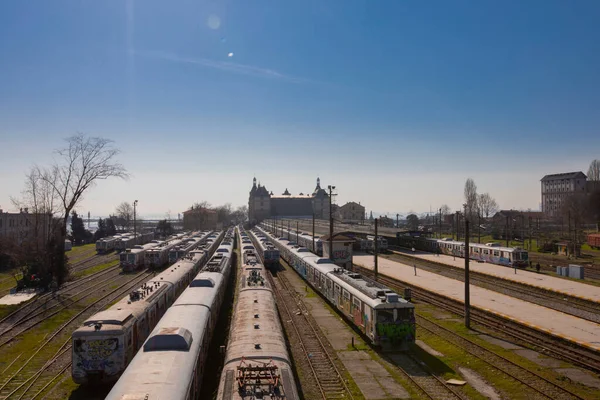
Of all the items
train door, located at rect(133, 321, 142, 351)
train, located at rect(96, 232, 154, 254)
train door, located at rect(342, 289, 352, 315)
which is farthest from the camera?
train, located at rect(96, 232, 154, 254)

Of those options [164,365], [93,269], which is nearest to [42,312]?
[164,365]

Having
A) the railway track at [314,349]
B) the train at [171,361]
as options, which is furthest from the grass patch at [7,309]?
the railway track at [314,349]

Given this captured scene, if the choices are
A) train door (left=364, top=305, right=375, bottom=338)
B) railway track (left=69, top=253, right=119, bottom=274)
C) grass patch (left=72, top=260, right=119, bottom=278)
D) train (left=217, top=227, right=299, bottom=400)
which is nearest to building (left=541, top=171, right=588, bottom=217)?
railway track (left=69, top=253, right=119, bottom=274)

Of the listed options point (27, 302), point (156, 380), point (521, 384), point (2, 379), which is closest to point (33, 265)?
point (27, 302)

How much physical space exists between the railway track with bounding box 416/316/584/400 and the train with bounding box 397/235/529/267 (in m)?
28.5

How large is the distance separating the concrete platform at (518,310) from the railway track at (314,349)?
11628 millimetres

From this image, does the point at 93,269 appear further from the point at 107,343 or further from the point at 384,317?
the point at 384,317

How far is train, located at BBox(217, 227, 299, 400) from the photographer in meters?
10.3

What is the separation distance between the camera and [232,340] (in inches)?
583

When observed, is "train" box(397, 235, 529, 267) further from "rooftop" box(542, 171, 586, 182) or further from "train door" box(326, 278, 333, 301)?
"rooftop" box(542, 171, 586, 182)

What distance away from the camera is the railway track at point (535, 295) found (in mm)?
27953

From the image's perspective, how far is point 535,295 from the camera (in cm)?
3325

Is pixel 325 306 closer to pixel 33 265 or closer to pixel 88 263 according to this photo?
pixel 33 265

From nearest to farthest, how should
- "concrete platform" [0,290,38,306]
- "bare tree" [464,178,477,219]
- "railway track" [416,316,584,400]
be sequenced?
1. "railway track" [416,316,584,400]
2. "concrete platform" [0,290,38,306]
3. "bare tree" [464,178,477,219]
